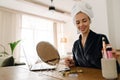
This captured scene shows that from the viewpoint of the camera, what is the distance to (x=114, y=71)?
632mm

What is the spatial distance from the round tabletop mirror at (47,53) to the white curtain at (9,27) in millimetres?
3766

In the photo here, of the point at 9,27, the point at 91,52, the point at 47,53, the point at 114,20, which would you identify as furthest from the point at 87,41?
the point at 9,27

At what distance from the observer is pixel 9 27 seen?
468 cm

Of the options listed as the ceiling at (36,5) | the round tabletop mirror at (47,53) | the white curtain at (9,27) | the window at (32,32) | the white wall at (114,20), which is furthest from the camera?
the window at (32,32)

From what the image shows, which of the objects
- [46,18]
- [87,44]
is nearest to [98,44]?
[87,44]

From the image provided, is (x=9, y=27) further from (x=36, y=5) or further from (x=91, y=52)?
(x=91, y=52)

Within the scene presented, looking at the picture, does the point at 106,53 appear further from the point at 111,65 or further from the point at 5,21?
the point at 5,21

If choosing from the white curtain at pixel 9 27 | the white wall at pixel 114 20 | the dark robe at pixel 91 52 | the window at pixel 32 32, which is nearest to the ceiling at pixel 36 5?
the white curtain at pixel 9 27

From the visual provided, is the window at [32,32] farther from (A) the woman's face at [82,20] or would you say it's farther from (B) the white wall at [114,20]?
(A) the woman's face at [82,20]

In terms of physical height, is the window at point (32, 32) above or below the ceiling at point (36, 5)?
below

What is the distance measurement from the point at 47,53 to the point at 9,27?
3.94 metres

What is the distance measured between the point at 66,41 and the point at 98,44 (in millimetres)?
4943

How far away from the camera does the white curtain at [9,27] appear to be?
14.8 feet

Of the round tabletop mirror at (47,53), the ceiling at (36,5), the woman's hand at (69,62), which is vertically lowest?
the woman's hand at (69,62)
